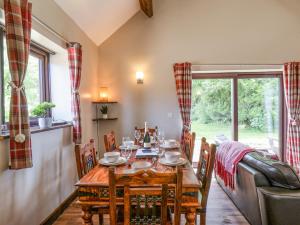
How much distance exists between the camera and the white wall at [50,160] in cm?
182

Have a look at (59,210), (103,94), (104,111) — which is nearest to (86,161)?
(59,210)

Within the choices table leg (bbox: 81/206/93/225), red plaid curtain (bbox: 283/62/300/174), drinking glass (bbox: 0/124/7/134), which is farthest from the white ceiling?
red plaid curtain (bbox: 283/62/300/174)

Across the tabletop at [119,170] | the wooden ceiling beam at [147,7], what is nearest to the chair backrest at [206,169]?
the tabletop at [119,170]

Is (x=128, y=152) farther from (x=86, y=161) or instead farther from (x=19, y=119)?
(x=19, y=119)

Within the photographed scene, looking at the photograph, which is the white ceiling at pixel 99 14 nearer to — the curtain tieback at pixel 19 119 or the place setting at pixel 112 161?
the curtain tieback at pixel 19 119

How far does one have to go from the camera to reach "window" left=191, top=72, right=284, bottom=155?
4562 mm

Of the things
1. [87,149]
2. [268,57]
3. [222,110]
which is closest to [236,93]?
[222,110]

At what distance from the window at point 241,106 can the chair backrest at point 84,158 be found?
9.56 ft

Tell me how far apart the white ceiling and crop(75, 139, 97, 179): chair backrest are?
185 cm

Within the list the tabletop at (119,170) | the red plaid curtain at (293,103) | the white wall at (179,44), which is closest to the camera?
the tabletop at (119,170)

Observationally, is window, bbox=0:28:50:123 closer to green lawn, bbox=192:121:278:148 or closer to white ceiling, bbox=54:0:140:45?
white ceiling, bbox=54:0:140:45

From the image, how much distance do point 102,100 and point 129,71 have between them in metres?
0.81

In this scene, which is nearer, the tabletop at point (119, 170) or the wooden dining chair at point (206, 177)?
the tabletop at point (119, 170)

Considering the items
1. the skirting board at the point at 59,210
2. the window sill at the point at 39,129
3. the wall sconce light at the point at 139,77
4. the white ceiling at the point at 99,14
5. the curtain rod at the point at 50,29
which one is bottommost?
the skirting board at the point at 59,210
